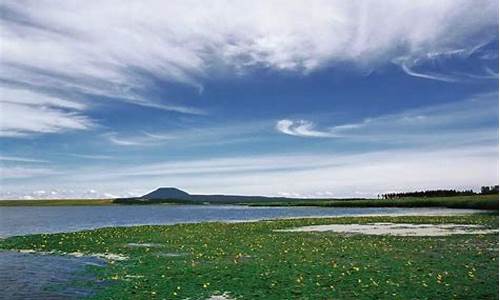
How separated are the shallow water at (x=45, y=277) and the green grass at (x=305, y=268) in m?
1.10

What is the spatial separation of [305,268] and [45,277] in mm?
12354

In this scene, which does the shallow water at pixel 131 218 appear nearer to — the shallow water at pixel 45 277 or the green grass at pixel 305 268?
the shallow water at pixel 45 277

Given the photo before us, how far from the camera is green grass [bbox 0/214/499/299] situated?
1772 centimetres

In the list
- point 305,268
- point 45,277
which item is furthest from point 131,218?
point 305,268

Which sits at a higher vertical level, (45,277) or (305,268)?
(305,268)

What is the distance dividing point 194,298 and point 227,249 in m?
13.3

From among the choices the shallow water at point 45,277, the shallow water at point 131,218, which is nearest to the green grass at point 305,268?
the shallow water at point 45,277

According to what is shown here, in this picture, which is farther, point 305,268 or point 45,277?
point 45,277

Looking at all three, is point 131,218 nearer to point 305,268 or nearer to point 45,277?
point 45,277

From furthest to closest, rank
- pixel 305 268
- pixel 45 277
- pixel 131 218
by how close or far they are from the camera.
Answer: pixel 131 218
pixel 45 277
pixel 305 268

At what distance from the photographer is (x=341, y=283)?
18906 millimetres

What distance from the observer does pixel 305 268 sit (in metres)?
22.4

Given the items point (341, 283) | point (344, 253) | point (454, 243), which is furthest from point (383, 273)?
point (454, 243)

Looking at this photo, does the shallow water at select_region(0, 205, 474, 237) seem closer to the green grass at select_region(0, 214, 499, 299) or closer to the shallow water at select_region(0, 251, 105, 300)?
the shallow water at select_region(0, 251, 105, 300)
